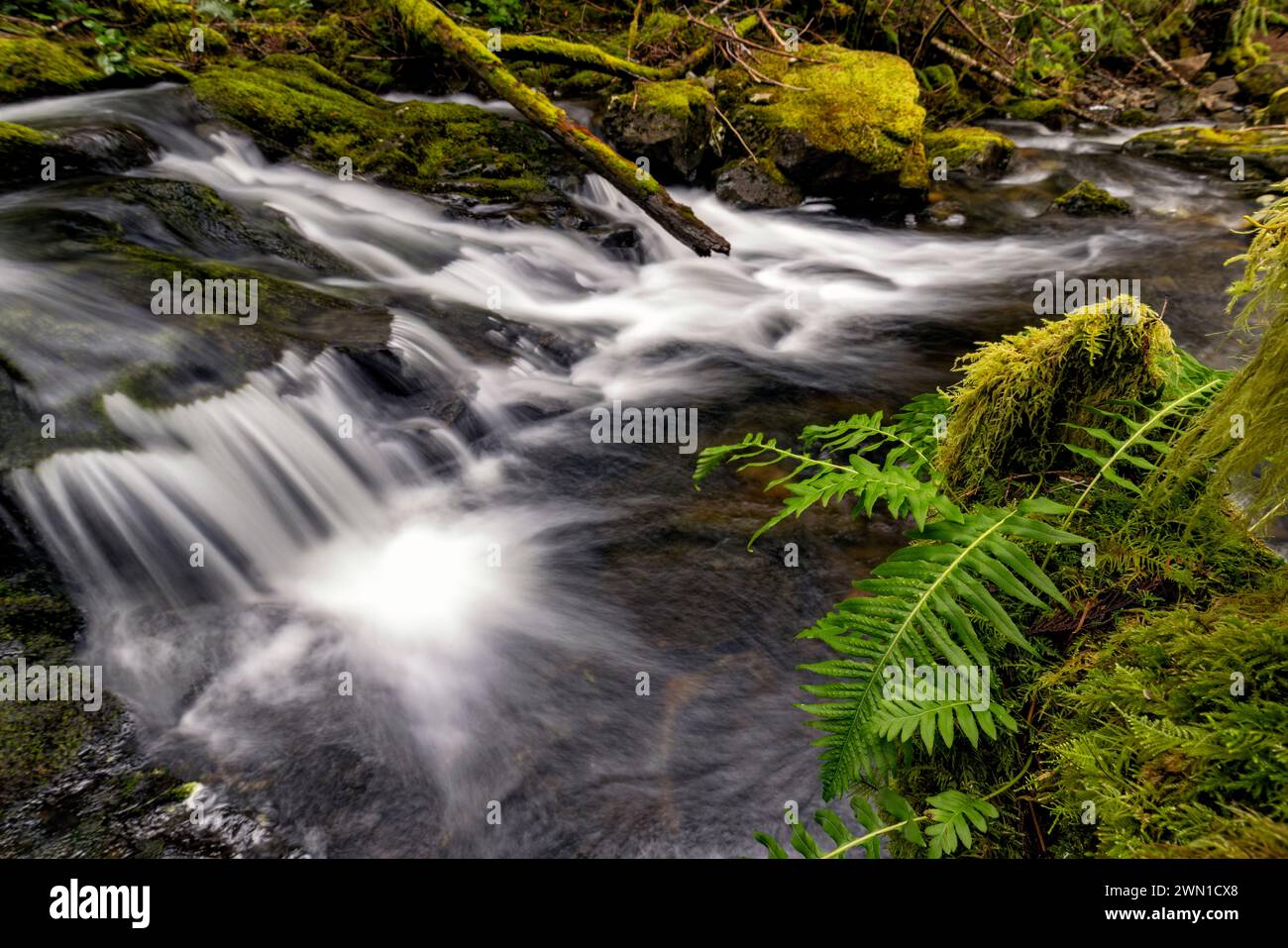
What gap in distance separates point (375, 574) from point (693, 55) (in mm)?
10393

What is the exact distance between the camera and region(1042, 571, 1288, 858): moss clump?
111cm

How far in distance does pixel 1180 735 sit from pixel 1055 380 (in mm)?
Answer: 1095

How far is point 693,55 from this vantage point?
1127 centimetres

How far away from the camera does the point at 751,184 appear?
10.8 meters

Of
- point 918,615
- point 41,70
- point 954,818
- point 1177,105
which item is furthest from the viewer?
point 1177,105

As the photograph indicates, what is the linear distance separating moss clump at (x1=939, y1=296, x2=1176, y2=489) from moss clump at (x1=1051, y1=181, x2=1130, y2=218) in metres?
10.6

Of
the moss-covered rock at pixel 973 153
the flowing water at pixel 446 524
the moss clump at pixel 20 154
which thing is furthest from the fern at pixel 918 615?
the moss-covered rock at pixel 973 153

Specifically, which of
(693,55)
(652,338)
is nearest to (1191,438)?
(652,338)

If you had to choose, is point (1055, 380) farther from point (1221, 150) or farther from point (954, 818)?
point (1221, 150)

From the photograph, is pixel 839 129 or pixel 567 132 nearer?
pixel 567 132

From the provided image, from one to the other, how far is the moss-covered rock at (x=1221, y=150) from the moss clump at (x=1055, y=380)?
12.8 meters

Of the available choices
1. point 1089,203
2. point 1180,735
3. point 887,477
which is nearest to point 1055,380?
point 887,477

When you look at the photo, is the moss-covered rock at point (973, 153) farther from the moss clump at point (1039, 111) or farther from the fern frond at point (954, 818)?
the fern frond at point (954, 818)

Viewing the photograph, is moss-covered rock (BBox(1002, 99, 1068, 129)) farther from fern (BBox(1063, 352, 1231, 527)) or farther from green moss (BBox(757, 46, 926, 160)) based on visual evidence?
fern (BBox(1063, 352, 1231, 527))
